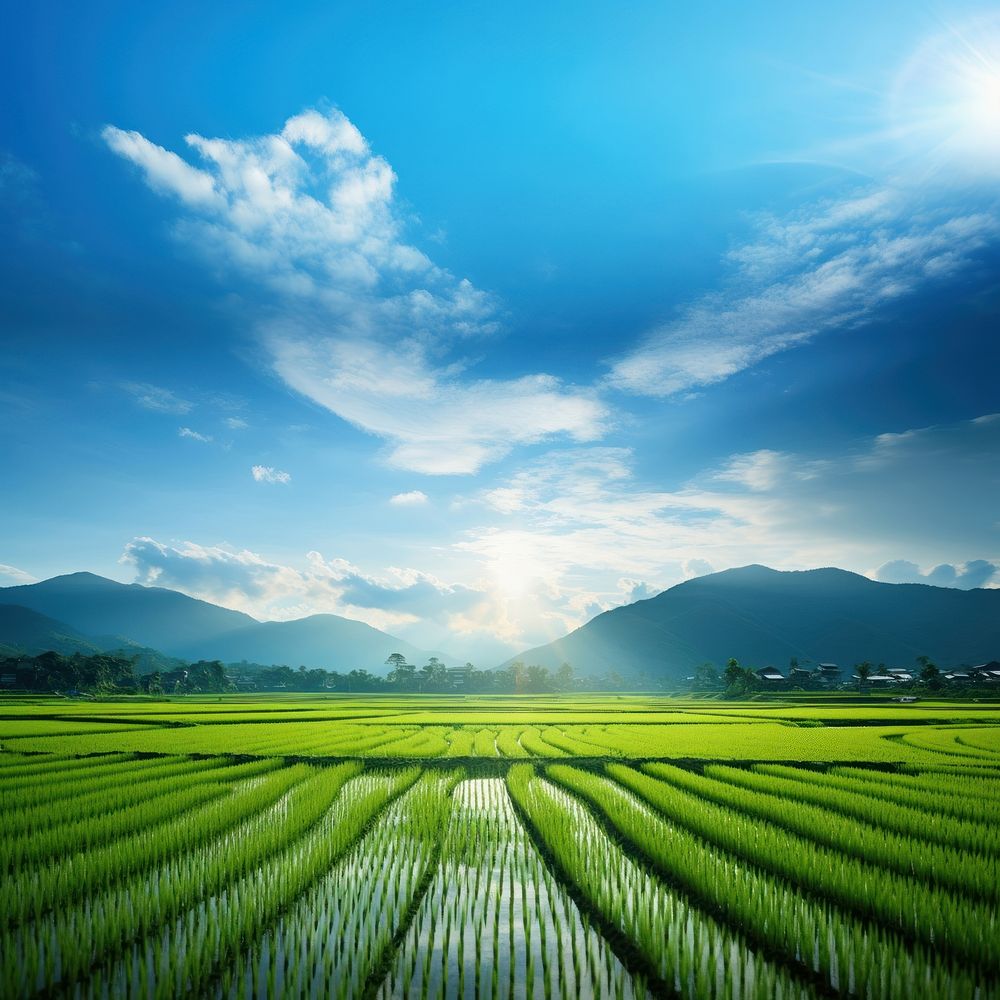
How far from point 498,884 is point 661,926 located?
2.09m

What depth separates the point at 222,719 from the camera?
3058cm

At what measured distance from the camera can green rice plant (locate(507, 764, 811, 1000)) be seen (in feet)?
14.2

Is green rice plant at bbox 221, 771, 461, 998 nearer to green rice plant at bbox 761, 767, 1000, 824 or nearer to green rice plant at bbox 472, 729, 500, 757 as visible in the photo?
green rice plant at bbox 761, 767, 1000, 824

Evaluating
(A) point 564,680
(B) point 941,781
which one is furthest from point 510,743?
(A) point 564,680

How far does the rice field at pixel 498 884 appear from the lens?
4.45m

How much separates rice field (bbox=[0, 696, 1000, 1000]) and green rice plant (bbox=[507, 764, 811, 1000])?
3 cm

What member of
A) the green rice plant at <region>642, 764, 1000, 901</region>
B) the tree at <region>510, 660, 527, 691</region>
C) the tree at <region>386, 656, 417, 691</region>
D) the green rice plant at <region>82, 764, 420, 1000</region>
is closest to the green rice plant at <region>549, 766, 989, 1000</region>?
the green rice plant at <region>642, 764, 1000, 901</region>

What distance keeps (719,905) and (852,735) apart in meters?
20.6

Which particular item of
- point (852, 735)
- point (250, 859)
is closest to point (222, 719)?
point (250, 859)

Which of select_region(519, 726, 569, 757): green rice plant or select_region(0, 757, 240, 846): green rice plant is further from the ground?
select_region(0, 757, 240, 846): green rice plant

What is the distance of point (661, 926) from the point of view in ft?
17.3

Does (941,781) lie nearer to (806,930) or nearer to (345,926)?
(806,930)

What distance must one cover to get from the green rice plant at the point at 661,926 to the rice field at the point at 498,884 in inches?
1.2

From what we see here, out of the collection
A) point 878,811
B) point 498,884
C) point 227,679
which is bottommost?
point 227,679
